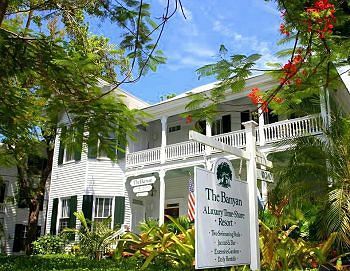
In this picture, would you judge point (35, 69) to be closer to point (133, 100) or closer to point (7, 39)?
point (7, 39)

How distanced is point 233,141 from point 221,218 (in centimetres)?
1085

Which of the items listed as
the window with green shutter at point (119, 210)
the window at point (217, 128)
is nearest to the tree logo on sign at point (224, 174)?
the window at point (217, 128)

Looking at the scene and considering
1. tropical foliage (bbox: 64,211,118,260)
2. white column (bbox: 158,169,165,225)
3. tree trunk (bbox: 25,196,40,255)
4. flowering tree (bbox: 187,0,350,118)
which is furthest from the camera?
tree trunk (bbox: 25,196,40,255)

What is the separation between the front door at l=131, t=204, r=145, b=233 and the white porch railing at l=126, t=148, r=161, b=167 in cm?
217

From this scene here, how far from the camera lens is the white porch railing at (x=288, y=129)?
46.8 ft

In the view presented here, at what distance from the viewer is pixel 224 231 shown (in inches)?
214

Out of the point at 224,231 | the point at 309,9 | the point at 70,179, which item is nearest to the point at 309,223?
the point at 224,231

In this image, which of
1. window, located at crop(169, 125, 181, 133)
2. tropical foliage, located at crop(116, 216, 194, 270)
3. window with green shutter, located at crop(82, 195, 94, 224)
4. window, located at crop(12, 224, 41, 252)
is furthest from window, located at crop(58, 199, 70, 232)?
tropical foliage, located at crop(116, 216, 194, 270)

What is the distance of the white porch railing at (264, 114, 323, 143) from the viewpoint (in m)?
14.3

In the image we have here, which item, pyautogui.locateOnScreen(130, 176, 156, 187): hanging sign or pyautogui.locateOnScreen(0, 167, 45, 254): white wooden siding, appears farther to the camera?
pyautogui.locateOnScreen(0, 167, 45, 254): white wooden siding

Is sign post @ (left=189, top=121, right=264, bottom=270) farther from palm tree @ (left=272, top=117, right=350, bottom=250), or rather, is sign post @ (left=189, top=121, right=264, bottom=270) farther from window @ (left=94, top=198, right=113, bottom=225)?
window @ (left=94, top=198, right=113, bottom=225)

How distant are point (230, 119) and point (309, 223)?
798 cm

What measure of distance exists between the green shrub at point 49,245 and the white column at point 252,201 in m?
14.0

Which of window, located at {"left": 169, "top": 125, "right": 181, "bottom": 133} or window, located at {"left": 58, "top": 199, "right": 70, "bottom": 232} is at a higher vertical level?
window, located at {"left": 169, "top": 125, "right": 181, "bottom": 133}
